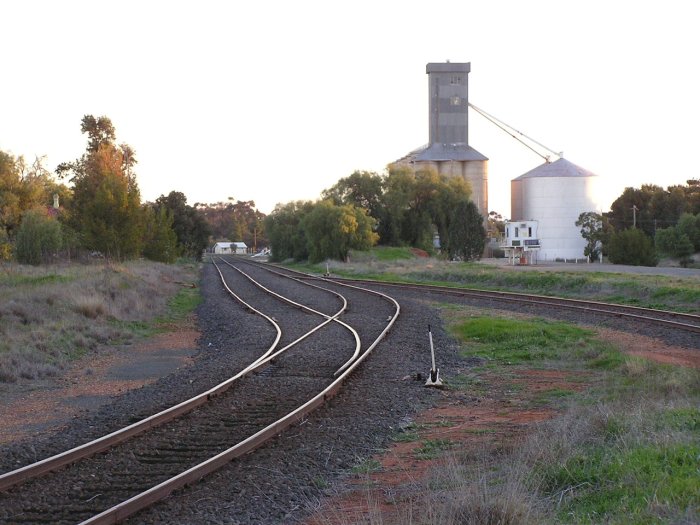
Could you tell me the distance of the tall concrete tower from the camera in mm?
106438

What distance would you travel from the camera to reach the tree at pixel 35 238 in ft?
159

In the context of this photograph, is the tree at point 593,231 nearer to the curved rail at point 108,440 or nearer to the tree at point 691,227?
the tree at point 691,227

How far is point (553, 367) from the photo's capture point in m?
15.1

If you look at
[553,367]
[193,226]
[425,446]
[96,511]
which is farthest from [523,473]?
[193,226]

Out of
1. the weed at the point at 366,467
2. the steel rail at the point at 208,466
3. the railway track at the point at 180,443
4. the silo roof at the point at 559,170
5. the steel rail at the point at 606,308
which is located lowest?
the weed at the point at 366,467

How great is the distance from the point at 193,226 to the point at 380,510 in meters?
97.2

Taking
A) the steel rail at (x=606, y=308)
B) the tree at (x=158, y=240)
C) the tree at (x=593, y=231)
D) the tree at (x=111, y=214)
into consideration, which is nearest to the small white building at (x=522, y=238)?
the tree at (x=593, y=231)

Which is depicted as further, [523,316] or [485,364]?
[523,316]

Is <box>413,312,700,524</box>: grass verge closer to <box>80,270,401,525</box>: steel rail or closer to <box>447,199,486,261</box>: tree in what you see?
<box>80,270,401,525</box>: steel rail

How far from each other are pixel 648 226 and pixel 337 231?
174ft

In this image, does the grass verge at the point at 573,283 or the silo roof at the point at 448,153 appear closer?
the grass verge at the point at 573,283

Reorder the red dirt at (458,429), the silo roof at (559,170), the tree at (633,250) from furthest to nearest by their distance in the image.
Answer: the silo roof at (559,170)
the tree at (633,250)
the red dirt at (458,429)

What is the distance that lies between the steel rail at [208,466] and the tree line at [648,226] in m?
73.5

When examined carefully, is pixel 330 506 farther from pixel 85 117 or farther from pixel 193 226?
pixel 193 226
